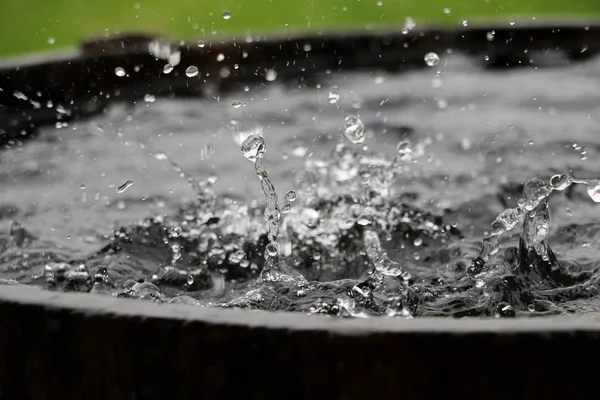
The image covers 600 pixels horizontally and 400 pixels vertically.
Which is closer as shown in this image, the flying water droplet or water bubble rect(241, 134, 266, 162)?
water bubble rect(241, 134, 266, 162)

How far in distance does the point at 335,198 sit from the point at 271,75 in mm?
918

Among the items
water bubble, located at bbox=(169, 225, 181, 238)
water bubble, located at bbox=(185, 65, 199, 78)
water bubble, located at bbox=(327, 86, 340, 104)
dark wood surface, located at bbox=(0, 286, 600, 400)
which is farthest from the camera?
water bubble, located at bbox=(185, 65, 199, 78)

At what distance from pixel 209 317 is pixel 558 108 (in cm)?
186

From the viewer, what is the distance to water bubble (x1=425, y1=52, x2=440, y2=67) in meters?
2.81

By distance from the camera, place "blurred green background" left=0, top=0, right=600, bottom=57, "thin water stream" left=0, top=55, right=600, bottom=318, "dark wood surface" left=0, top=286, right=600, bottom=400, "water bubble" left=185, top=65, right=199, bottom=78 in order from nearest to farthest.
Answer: "dark wood surface" left=0, top=286, right=600, bottom=400
"thin water stream" left=0, top=55, right=600, bottom=318
"water bubble" left=185, top=65, right=199, bottom=78
"blurred green background" left=0, top=0, right=600, bottom=57

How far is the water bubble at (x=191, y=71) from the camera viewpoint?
8.66ft

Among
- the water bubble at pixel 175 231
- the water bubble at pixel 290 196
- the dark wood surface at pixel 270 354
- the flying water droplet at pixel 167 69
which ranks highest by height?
the flying water droplet at pixel 167 69

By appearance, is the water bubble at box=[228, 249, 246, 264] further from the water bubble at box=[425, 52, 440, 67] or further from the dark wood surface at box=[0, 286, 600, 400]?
the water bubble at box=[425, 52, 440, 67]

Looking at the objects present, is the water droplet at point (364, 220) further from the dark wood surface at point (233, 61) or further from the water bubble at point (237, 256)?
the dark wood surface at point (233, 61)

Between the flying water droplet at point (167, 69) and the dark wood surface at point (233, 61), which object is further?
the flying water droplet at point (167, 69)

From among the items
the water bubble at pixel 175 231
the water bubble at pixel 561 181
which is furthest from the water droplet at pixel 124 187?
the water bubble at pixel 561 181

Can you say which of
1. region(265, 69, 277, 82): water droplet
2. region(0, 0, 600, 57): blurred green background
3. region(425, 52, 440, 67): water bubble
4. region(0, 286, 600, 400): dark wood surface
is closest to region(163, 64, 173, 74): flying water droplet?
region(265, 69, 277, 82): water droplet

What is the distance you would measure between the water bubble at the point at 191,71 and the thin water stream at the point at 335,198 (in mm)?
121

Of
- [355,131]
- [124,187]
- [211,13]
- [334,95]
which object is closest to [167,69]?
[334,95]
